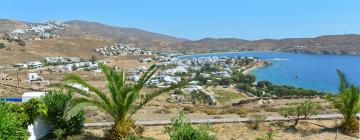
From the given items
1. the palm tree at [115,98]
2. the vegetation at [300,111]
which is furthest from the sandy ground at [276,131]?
the palm tree at [115,98]

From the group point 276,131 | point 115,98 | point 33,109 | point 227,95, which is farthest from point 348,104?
point 227,95

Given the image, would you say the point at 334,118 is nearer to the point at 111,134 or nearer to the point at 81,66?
the point at 111,134

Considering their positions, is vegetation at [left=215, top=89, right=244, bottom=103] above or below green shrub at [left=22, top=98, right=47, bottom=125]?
below

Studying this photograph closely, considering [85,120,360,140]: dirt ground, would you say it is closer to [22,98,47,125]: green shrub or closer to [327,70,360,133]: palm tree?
[327,70,360,133]: palm tree

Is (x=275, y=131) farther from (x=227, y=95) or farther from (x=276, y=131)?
(x=227, y=95)

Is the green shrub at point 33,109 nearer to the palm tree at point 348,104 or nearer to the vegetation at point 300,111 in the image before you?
the vegetation at point 300,111

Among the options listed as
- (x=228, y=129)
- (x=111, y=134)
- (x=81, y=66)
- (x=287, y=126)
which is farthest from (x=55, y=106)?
(x=81, y=66)

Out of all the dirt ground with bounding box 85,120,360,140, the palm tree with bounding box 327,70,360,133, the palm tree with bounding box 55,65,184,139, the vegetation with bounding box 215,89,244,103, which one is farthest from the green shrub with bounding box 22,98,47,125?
the vegetation with bounding box 215,89,244,103

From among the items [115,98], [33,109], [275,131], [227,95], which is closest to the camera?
[33,109]
